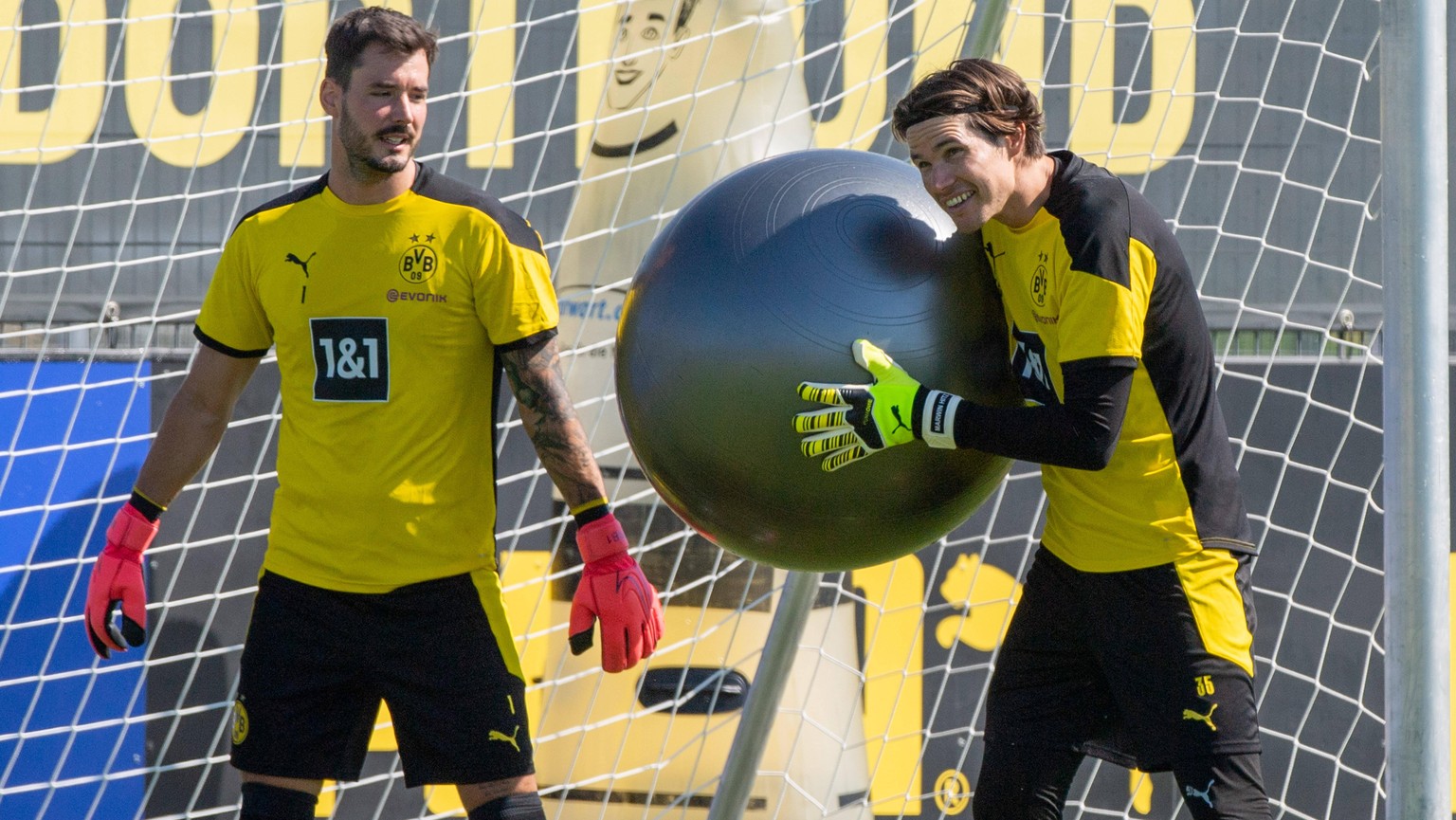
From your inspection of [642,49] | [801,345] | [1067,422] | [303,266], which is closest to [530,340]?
[303,266]

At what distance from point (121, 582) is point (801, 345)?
4.70 ft

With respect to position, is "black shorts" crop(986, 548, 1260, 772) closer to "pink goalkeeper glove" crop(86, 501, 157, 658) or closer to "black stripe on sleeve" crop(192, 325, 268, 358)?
"black stripe on sleeve" crop(192, 325, 268, 358)

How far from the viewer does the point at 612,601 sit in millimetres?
2516

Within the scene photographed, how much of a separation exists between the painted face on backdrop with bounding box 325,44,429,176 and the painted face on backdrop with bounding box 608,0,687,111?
5.40 feet

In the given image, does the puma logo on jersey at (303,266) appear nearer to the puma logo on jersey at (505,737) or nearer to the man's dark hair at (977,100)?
the puma logo on jersey at (505,737)

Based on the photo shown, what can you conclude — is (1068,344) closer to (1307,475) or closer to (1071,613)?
(1071,613)

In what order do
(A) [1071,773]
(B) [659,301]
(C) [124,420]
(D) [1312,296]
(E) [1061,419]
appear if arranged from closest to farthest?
(E) [1061,419]
(B) [659,301]
(A) [1071,773]
(C) [124,420]
(D) [1312,296]

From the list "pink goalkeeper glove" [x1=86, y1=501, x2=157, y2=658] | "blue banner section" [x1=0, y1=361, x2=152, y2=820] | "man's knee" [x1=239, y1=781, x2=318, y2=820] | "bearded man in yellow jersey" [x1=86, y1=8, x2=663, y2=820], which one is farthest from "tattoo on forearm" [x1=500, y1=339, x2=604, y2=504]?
"blue banner section" [x1=0, y1=361, x2=152, y2=820]

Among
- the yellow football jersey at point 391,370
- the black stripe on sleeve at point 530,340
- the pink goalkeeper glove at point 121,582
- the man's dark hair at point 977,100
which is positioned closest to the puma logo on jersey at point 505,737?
the yellow football jersey at point 391,370

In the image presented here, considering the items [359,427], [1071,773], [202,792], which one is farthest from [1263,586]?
[202,792]

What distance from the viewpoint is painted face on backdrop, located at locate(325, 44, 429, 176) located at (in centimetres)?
248

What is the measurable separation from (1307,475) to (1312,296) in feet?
2.00

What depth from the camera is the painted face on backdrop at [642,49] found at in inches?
161

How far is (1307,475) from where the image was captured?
4.28 meters
